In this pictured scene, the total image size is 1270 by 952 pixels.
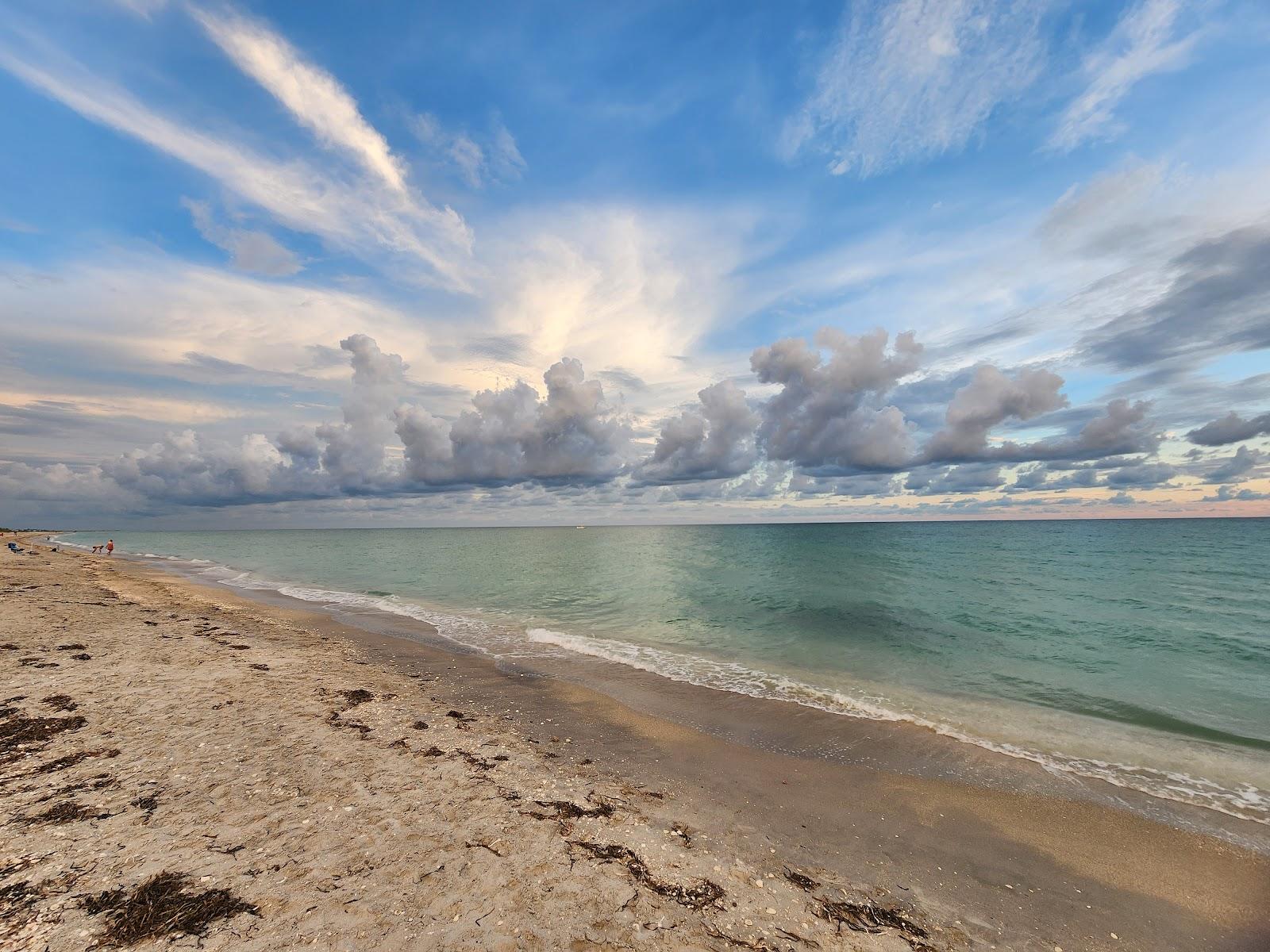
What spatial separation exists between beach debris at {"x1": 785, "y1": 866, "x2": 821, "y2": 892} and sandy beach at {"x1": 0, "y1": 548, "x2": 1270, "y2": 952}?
43 mm

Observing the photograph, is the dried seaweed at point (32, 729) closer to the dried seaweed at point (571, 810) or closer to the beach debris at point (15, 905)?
the beach debris at point (15, 905)

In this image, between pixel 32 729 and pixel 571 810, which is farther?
pixel 32 729

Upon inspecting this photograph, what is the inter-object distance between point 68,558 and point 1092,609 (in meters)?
93.5

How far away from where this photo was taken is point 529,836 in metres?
7.29

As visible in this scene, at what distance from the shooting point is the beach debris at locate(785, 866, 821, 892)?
6.80 metres

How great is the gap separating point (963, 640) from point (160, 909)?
2727cm

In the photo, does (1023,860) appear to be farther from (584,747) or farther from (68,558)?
(68,558)

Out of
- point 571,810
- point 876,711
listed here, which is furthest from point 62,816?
point 876,711

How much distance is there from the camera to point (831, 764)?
10.9m

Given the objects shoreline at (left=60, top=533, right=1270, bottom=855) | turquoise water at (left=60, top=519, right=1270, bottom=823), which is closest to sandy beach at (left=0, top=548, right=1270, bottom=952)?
shoreline at (left=60, top=533, right=1270, bottom=855)

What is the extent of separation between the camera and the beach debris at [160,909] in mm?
4980

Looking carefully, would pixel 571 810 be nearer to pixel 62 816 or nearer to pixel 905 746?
pixel 62 816

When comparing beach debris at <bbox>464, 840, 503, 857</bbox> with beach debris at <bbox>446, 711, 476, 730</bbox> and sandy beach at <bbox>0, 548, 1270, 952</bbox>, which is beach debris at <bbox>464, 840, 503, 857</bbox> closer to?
sandy beach at <bbox>0, 548, 1270, 952</bbox>

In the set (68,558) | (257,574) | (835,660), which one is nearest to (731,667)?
(835,660)
